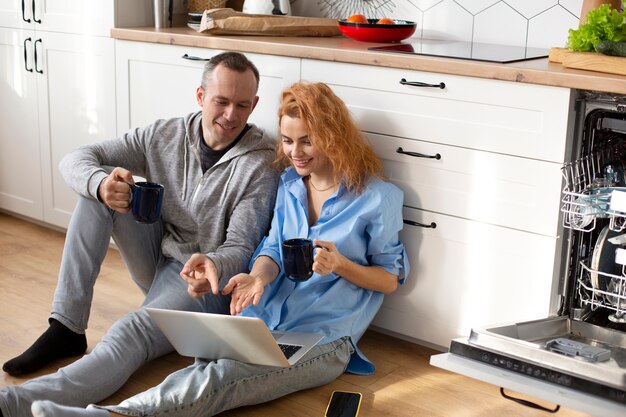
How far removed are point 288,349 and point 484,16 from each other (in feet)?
4.73

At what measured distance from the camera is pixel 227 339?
7.43 feet

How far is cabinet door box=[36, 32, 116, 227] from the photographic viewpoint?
11.3ft

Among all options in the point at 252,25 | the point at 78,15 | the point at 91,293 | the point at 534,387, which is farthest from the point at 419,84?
the point at 78,15

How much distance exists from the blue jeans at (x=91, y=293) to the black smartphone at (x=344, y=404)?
494 mm

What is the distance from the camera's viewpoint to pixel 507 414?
238 centimetres

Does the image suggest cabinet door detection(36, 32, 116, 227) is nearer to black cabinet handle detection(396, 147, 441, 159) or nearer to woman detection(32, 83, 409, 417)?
woman detection(32, 83, 409, 417)

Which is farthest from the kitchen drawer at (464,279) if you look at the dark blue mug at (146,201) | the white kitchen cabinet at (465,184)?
the dark blue mug at (146,201)

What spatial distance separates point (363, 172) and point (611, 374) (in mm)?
1006

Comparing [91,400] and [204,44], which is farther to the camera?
[204,44]

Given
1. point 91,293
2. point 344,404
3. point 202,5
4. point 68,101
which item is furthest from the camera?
point 68,101

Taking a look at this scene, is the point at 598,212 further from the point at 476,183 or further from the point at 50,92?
the point at 50,92

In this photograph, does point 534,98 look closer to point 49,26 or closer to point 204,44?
point 204,44

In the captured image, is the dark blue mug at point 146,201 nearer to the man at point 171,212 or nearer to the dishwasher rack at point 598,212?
the man at point 171,212

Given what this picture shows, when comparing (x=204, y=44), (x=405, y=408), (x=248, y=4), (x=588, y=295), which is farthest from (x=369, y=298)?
(x=248, y=4)
